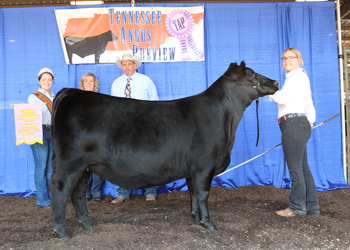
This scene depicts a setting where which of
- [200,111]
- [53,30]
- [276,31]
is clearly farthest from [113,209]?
[276,31]

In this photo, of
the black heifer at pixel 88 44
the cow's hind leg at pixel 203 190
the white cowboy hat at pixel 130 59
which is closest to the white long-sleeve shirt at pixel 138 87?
the white cowboy hat at pixel 130 59

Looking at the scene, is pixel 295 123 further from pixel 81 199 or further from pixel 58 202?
pixel 58 202

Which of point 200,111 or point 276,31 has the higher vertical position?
point 276,31

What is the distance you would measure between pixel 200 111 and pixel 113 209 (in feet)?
6.74

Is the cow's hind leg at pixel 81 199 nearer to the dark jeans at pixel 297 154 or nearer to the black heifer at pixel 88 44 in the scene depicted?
the dark jeans at pixel 297 154

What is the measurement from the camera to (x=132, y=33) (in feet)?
15.8

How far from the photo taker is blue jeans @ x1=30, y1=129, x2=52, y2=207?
155 inches

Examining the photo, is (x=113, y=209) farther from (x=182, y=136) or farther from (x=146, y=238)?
(x=182, y=136)

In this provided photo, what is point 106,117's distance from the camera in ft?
8.86

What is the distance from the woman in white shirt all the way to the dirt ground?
0.84 ft

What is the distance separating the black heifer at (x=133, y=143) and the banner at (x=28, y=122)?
3.13 feet

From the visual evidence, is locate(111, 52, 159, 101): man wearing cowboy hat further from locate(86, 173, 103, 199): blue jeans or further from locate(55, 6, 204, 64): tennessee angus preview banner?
locate(86, 173, 103, 199): blue jeans

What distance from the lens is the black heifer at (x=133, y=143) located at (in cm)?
262

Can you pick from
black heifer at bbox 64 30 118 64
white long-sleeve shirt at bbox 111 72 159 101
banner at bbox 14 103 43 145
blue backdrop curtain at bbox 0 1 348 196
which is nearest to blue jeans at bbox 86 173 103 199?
blue backdrop curtain at bbox 0 1 348 196
